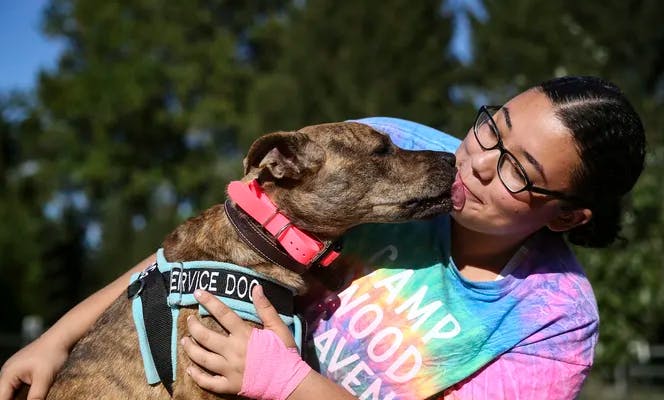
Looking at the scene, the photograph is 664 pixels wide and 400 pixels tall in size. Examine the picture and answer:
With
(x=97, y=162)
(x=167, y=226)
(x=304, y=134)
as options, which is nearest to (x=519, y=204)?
(x=304, y=134)

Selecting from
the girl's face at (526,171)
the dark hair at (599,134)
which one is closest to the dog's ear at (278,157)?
the girl's face at (526,171)

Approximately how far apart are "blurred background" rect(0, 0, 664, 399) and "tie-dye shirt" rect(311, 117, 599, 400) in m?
1.09

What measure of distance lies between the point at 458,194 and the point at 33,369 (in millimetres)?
2064

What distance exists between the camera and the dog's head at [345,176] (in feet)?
12.0

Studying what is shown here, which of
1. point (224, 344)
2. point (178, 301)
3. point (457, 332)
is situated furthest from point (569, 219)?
point (178, 301)

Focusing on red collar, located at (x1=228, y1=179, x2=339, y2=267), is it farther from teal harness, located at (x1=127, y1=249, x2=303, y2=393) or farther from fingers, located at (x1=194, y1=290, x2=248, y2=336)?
fingers, located at (x1=194, y1=290, x2=248, y2=336)

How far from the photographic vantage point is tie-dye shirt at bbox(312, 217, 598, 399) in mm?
3152

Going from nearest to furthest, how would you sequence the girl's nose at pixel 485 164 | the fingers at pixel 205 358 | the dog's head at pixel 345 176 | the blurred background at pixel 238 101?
the fingers at pixel 205 358, the girl's nose at pixel 485 164, the dog's head at pixel 345 176, the blurred background at pixel 238 101

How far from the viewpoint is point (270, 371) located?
3.02 m

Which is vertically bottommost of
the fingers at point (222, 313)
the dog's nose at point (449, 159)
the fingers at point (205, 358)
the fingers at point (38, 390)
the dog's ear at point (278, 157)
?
the dog's nose at point (449, 159)

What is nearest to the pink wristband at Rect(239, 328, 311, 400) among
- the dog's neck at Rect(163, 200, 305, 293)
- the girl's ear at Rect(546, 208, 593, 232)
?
the dog's neck at Rect(163, 200, 305, 293)

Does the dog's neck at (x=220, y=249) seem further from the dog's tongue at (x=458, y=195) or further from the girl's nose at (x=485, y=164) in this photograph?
the girl's nose at (x=485, y=164)

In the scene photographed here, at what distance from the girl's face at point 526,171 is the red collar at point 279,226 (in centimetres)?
65

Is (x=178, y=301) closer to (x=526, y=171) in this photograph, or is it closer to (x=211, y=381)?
(x=211, y=381)
